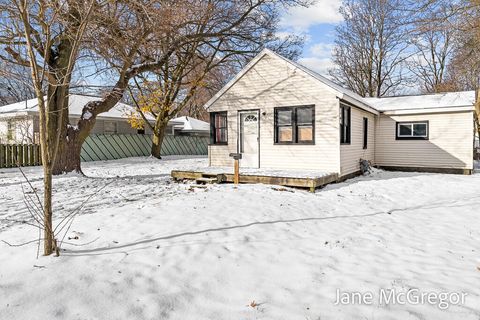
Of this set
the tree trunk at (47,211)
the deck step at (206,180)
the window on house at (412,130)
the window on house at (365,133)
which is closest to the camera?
the tree trunk at (47,211)

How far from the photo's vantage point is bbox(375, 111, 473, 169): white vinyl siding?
40.9 ft

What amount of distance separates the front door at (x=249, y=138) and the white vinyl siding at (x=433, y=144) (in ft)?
20.4

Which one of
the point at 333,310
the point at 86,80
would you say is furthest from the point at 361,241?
the point at 86,80

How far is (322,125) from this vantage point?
9.98m

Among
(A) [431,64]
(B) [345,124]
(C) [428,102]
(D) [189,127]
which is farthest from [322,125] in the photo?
(A) [431,64]

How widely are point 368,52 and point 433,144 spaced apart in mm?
15249

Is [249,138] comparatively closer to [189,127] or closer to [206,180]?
[206,180]

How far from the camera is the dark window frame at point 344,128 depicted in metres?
10.2

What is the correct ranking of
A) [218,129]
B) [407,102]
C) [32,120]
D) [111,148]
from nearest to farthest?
1. [218,129]
2. [407,102]
3. [32,120]
4. [111,148]

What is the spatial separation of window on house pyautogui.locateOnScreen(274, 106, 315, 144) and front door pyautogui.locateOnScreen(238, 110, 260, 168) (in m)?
0.82

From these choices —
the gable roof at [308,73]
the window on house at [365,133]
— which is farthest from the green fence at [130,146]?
the window on house at [365,133]

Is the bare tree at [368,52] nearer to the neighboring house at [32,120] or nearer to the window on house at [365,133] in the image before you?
the window on house at [365,133]

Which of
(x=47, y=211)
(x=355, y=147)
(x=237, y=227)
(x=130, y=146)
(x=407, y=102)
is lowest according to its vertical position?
(x=237, y=227)

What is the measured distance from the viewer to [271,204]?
260 inches
